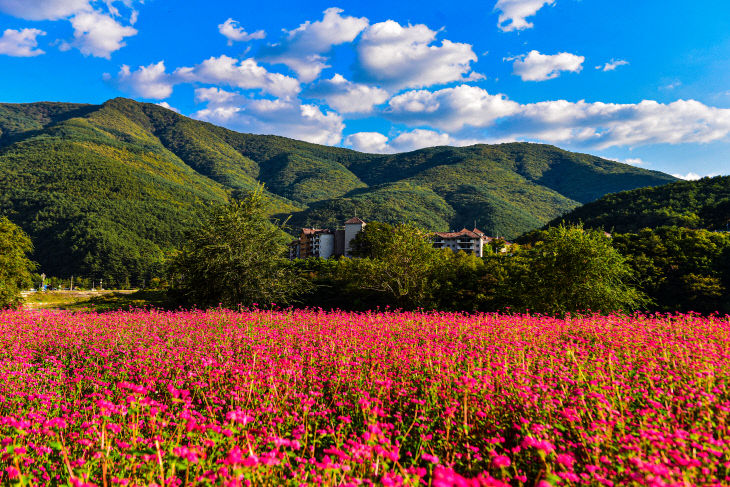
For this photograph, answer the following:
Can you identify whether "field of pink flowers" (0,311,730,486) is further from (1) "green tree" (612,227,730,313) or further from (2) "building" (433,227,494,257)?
(2) "building" (433,227,494,257)

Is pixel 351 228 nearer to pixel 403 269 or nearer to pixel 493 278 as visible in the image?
pixel 493 278

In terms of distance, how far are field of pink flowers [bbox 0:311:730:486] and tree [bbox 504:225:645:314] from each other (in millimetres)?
7294

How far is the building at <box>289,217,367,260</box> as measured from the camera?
90.2m

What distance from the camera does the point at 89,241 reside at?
340 feet

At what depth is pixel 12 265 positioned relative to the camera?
25.8 metres

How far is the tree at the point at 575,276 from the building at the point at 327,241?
72022mm

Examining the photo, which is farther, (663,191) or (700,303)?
(663,191)

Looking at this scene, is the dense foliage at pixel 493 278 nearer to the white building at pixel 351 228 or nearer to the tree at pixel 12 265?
the tree at pixel 12 265

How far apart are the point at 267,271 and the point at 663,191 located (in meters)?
98.1

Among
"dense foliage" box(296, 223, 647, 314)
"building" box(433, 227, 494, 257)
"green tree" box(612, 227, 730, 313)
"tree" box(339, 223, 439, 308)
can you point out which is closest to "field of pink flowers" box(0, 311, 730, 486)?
"dense foliage" box(296, 223, 647, 314)

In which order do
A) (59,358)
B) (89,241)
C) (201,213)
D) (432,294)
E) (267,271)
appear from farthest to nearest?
(89,241) < (432,294) < (201,213) < (267,271) < (59,358)

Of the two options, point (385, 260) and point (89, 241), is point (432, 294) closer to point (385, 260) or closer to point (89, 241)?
point (385, 260)

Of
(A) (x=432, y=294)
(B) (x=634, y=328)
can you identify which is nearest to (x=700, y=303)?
(A) (x=432, y=294)

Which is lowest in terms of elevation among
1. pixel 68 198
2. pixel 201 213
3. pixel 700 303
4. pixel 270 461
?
pixel 700 303
